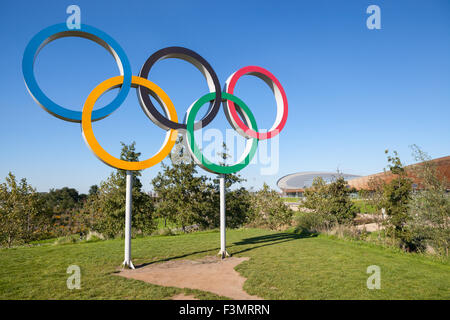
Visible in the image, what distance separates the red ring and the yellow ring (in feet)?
8.24

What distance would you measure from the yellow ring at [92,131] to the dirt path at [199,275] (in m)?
Result: 3.30

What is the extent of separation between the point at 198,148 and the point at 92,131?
11.7ft

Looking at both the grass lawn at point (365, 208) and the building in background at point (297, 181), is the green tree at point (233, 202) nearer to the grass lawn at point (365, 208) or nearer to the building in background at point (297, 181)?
the grass lawn at point (365, 208)

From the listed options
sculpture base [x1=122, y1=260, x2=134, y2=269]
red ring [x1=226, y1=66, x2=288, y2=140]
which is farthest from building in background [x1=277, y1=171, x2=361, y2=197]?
sculpture base [x1=122, y1=260, x2=134, y2=269]

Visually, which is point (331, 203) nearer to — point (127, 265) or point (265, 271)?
point (265, 271)

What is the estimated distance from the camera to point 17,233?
20.9m

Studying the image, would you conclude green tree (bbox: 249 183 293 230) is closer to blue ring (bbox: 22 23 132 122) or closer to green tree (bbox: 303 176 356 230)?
green tree (bbox: 303 176 356 230)

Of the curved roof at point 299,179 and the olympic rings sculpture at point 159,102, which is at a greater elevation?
the olympic rings sculpture at point 159,102

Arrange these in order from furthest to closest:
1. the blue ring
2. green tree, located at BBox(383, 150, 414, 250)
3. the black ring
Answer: green tree, located at BBox(383, 150, 414, 250) → the black ring → the blue ring

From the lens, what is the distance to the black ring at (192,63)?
942cm

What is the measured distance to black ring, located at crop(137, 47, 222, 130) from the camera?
30.9 ft

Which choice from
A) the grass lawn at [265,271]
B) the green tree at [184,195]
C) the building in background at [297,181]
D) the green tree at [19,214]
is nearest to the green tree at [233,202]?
the green tree at [184,195]

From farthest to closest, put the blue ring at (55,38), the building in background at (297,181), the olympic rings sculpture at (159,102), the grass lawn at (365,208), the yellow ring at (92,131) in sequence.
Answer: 1. the building in background at (297,181)
2. the grass lawn at (365,208)
3. the yellow ring at (92,131)
4. the olympic rings sculpture at (159,102)
5. the blue ring at (55,38)
